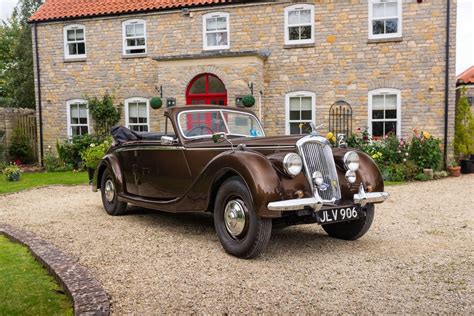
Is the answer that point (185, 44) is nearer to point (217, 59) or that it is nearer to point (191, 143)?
point (217, 59)

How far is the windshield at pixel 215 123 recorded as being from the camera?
5941mm

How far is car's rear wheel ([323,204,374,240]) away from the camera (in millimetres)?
5332

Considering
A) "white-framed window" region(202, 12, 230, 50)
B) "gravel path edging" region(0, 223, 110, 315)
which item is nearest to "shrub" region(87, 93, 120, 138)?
"white-framed window" region(202, 12, 230, 50)

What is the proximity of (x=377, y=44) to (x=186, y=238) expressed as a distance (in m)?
10.1

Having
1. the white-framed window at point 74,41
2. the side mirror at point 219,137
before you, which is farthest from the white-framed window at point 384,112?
the white-framed window at point 74,41

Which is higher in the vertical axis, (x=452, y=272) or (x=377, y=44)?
(x=377, y=44)

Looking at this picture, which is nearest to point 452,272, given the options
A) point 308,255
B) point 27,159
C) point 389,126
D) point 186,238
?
point 308,255

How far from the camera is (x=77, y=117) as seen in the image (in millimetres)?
16656

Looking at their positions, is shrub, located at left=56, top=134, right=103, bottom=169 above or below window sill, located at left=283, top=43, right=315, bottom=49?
below

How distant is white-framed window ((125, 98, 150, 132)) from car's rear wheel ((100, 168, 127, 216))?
825cm

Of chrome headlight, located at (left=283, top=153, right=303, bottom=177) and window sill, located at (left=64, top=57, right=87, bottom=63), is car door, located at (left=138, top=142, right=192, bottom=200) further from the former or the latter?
window sill, located at (left=64, top=57, right=87, bottom=63)

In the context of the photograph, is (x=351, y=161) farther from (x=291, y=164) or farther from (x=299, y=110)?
(x=299, y=110)

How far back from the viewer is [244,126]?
632 centimetres

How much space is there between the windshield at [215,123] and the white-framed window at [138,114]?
9.80 meters
